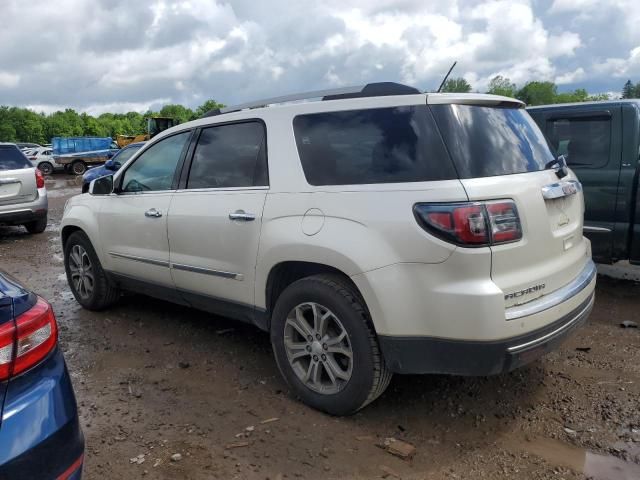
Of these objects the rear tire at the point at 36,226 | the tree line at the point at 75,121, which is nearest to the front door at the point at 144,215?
the rear tire at the point at 36,226

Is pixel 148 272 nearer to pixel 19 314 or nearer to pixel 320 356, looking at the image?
pixel 320 356

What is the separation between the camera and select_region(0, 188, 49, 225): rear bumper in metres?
9.41

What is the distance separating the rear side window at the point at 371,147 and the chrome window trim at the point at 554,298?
744 millimetres

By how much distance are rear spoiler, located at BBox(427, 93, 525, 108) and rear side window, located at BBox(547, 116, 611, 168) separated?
2641 mm

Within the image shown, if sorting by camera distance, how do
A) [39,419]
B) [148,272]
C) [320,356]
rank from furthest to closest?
[148,272] < [320,356] < [39,419]

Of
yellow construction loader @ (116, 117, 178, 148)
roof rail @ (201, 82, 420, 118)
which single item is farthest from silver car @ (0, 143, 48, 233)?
yellow construction loader @ (116, 117, 178, 148)

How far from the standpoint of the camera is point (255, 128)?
11.9 ft

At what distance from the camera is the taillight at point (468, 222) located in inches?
101

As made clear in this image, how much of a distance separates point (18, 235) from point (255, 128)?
876cm

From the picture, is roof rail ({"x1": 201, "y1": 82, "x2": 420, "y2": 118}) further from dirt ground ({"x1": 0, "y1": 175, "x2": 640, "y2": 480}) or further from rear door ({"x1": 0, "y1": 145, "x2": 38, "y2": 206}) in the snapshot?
rear door ({"x1": 0, "y1": 145, "x2": 38, "y2": 206})

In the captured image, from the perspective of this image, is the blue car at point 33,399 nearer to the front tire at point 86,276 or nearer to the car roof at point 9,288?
the car roof at point 9,288

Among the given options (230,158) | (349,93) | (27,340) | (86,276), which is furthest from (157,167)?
(27,340)

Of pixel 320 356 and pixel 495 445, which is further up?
pixel 320 356

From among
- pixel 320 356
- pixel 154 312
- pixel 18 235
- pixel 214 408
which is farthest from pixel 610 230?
pixel 18 235
